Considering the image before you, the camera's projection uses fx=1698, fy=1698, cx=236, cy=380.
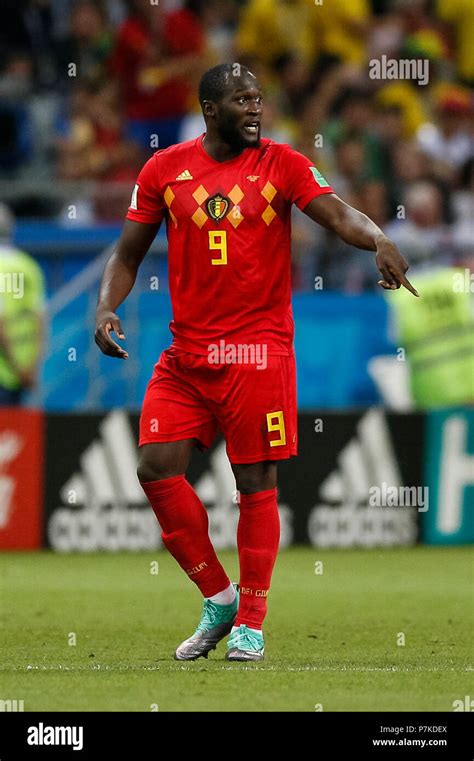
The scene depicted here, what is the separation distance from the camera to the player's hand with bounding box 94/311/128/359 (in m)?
7.23

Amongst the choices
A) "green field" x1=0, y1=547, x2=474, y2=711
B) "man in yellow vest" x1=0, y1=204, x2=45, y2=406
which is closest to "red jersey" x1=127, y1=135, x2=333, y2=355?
"green field" x1=0, y1=547, x2=474, y2=711

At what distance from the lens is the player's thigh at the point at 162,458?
740 centimetres

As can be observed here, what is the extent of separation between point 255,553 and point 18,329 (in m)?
6.55

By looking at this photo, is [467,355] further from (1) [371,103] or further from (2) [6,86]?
(2) [6,86]

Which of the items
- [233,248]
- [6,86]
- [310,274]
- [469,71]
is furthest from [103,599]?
[469,71]

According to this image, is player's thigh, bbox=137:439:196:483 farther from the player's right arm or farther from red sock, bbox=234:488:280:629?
the player's right arm

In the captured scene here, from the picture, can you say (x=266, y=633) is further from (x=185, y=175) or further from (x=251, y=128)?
(x=251, y=128)

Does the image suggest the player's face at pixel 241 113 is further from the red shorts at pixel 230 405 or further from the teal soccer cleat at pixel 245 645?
the teal soccer cleat at pixel 245 645

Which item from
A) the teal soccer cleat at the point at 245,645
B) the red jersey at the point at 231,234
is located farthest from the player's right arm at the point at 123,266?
the teal soccer cleat at the point at 245,645

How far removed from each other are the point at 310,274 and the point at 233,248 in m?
7.18

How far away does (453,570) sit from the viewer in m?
11.6

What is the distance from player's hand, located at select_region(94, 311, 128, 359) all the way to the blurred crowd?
7885 mm

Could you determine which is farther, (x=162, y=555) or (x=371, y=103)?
(x=371, y=103)

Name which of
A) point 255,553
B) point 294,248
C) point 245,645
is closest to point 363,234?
point 255,553
